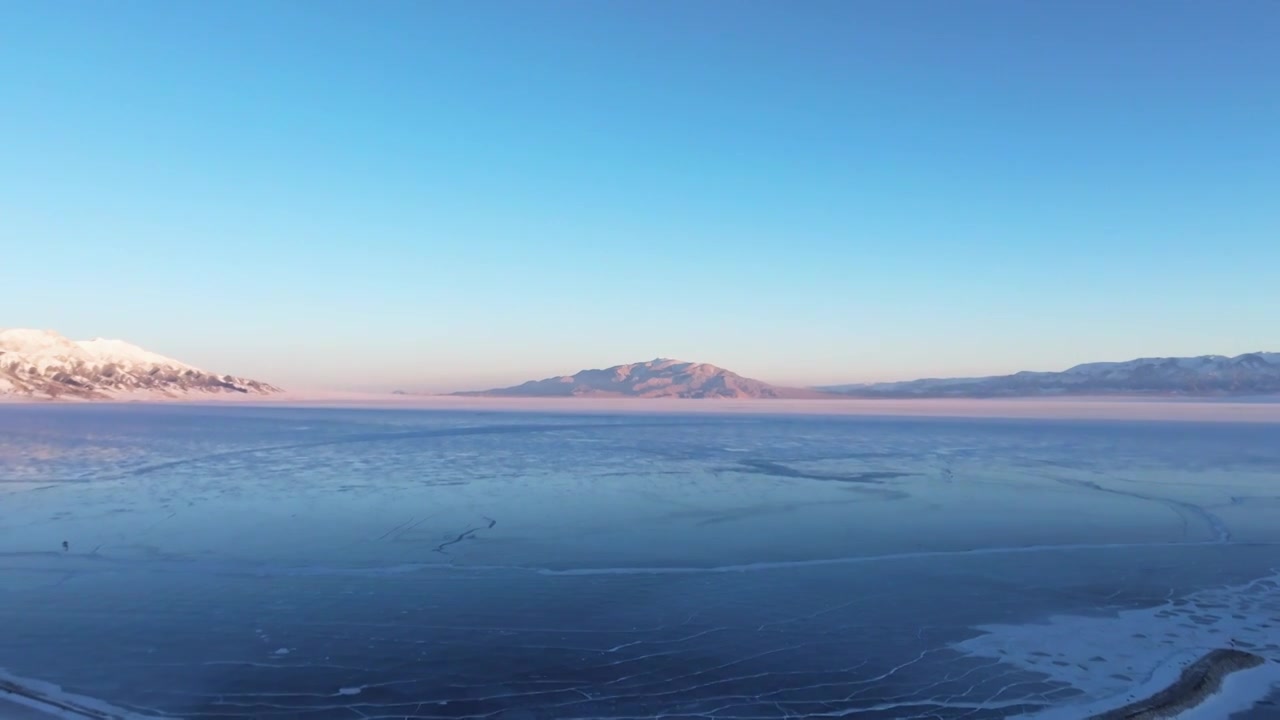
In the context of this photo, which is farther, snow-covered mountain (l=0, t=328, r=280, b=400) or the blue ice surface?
snow-covered mountain (l=0, t=328, r=280, b=400)

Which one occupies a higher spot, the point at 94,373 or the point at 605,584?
the point at 94,373

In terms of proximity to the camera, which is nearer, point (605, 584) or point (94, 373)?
point (605, 584)

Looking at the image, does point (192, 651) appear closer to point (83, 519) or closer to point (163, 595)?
point (163, 595)

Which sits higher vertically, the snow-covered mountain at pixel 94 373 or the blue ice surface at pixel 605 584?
the snow-covered mountain at pixel 94 373

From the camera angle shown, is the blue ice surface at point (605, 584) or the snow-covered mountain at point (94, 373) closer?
the blue ice surface at point (605, 584)

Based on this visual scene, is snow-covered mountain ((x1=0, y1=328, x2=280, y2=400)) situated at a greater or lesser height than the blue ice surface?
greater
